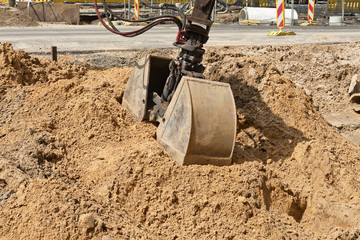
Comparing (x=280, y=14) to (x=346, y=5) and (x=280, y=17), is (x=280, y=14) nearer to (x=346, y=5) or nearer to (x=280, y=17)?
(x=280, y=17)

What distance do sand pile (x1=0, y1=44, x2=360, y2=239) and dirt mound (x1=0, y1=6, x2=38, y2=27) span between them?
1007cm

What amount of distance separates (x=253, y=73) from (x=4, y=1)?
17220 millimetres

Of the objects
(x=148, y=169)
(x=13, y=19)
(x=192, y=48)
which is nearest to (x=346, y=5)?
(x=13, y=19)

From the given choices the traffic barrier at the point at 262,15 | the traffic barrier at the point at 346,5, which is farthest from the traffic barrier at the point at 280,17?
the traffic barrier at the point at 346,5

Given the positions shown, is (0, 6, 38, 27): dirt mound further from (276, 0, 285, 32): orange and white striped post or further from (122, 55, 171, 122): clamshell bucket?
(122, 55, 171, 122): clamshell bucket

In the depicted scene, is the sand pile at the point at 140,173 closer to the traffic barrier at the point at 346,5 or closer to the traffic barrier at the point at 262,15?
the traffic barrier at the point at 262,15

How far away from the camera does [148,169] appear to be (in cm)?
363

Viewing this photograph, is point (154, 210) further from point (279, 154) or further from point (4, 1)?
point (4, 1)

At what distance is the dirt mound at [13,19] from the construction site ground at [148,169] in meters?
9.27

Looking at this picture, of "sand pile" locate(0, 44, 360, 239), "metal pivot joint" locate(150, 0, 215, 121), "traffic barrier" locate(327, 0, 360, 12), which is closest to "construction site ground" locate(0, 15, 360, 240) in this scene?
"sand pile" locate(0, 44, 360, 239)

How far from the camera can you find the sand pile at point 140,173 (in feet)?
10.2

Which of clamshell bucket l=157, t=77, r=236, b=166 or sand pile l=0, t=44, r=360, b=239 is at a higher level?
clamshell bucket l=157, t=77, r=236, b=166

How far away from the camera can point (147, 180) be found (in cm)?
356

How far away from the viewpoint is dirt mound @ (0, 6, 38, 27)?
14.6 m
